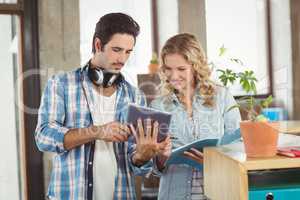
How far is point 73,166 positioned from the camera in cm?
154

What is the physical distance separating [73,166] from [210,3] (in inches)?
112

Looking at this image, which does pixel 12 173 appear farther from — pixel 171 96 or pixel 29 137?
pixel 171 96

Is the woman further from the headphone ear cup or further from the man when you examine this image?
the headphone ear cup

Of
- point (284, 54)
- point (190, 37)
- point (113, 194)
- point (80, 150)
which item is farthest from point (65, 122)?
point (284, 54)

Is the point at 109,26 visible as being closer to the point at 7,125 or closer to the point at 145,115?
the point at 145,115

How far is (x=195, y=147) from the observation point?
4.59 feet

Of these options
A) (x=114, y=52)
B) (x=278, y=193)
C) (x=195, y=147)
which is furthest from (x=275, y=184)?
(x=114, y=52)

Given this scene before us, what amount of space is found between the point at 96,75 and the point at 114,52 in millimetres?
160

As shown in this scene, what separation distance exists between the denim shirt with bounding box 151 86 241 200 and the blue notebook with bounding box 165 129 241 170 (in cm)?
8

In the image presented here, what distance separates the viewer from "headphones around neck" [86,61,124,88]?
5.31 ft

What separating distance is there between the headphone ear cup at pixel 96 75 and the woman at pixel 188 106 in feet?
0.95

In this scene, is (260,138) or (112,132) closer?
(260,138)

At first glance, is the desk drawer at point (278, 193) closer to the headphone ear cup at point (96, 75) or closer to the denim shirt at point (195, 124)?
the denim shirt at point (195, 124)

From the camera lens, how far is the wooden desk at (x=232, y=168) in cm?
93
